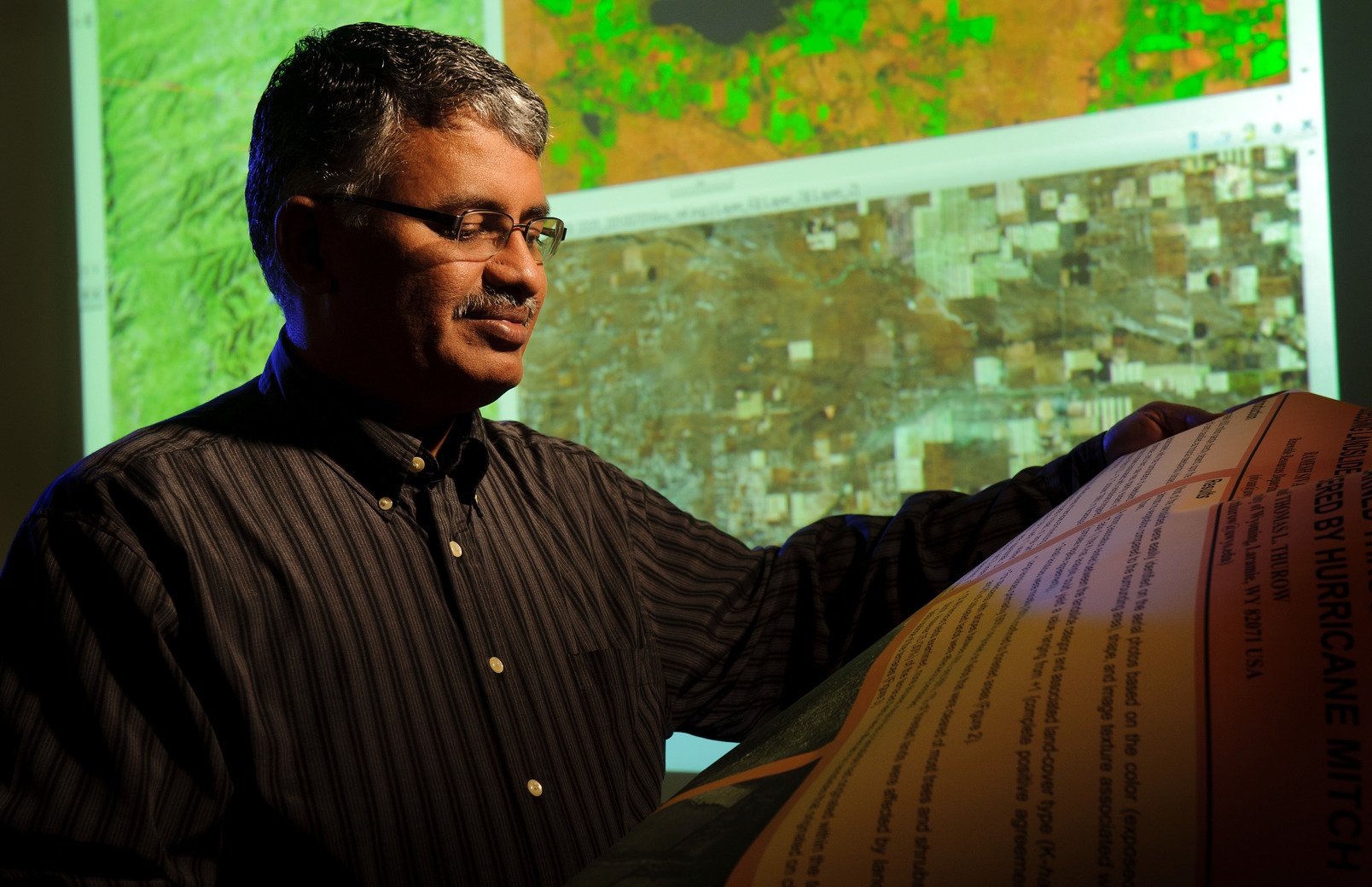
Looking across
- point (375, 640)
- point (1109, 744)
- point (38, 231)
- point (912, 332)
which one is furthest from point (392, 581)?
point (38, 231)

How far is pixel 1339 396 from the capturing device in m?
1.18

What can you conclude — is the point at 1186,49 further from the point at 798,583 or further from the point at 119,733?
the point at 119,733

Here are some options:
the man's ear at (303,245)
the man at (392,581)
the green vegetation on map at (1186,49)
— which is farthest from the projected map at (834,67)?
the man's ear at (303,245)

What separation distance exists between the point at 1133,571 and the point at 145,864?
2.13 ft

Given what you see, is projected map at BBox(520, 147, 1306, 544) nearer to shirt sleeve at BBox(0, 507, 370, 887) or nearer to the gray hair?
the gray hair

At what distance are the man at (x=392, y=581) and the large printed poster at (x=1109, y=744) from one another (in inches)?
18.4

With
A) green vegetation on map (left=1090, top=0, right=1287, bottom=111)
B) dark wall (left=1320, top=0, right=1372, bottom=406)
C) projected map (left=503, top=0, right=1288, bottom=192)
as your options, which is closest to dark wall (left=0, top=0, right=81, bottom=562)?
projected map (left=503, top=0, right=1288, bottom=192)

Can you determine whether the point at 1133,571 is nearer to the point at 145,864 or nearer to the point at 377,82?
the point at 145,864

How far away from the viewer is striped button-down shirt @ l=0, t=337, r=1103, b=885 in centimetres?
63

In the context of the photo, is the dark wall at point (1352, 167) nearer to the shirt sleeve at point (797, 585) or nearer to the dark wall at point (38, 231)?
the shirt sleeve at point (797, 585)

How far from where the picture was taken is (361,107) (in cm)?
83

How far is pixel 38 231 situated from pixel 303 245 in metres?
1.77

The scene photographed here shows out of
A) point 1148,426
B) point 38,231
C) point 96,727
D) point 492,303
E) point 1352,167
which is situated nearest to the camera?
point 96,727

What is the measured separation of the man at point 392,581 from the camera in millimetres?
646
